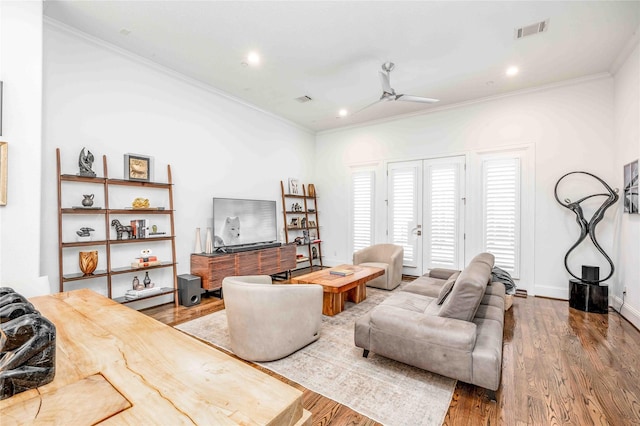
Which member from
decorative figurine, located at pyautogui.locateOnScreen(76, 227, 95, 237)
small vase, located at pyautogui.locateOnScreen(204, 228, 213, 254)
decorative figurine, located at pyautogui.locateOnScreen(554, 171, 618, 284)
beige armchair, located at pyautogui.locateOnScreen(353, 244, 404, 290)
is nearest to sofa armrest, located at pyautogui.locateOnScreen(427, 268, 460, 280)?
beige armchair, located at pyautogui.locateOnScreen(353, 244, 404, 290)

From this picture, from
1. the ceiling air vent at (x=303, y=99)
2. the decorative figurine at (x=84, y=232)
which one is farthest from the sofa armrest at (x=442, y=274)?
the decorative figurine at (x=84, y=232)

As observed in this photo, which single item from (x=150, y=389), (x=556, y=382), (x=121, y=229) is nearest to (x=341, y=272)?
(x=556, y=382)

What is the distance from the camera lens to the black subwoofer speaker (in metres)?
4.04

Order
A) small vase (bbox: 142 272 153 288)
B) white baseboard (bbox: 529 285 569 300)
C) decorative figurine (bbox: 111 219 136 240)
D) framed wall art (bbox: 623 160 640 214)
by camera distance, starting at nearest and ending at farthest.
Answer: framed wall art (bbox: 623 160 640 214) < decorative figurine (bbox: 111 219 136 240) < small vase (bbox: 142 272 153 288) < white baseboard (bbox: 529 285 569 300)

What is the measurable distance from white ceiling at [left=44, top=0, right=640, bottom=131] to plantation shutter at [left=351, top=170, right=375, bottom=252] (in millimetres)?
2118

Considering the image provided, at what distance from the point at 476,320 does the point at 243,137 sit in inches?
184

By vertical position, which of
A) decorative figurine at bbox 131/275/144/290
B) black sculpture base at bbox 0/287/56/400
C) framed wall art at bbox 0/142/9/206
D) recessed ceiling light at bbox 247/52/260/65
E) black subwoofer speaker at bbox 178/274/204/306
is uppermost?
recessed ceiling light at bbox 247/52/260/65

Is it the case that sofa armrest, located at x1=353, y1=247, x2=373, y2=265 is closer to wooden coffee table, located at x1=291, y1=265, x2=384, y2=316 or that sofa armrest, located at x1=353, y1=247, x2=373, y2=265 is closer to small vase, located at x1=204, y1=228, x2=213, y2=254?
wooden coffee table, located at x1=291, y1=265, x2=384, y2=316

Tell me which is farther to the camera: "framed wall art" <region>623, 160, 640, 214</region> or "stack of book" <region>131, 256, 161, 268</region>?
"stack of book" <region>131, 256, 161, 268</region>

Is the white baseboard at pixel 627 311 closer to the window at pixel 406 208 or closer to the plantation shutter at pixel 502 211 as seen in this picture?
the plantation shutter at pixel 502 211

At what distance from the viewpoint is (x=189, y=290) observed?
403 centimetres

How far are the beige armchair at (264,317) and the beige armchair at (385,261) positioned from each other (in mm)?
2403

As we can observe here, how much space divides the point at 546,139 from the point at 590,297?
2419mm

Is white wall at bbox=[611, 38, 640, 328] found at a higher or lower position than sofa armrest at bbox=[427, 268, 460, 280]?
higher
